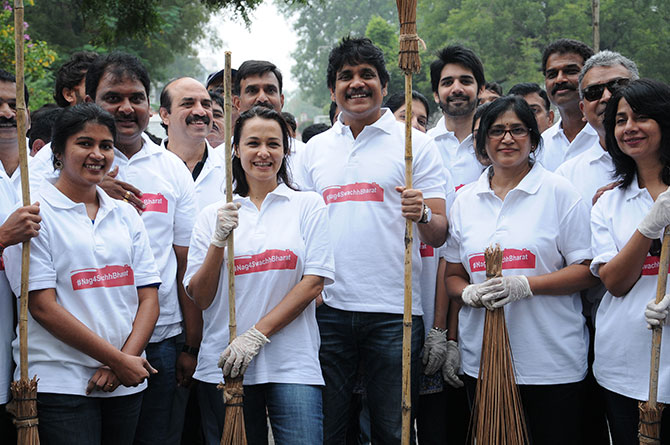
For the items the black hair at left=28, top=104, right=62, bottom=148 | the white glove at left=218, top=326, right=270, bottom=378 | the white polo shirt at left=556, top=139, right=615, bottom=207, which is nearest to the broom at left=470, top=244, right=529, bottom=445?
the white polo shirt at left=556, top=139, right=615, bottom=207

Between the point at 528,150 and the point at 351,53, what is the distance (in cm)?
109

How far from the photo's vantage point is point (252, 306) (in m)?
3.32

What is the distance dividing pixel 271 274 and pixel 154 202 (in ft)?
2.71

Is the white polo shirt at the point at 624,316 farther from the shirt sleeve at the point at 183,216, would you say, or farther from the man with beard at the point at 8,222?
the man with beard at the point at 8,222

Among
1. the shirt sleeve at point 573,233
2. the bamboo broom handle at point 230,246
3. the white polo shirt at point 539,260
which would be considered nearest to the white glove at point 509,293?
the white polo shirt at point 539,260

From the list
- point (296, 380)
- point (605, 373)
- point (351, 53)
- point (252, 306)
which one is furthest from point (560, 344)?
point (351, 53)

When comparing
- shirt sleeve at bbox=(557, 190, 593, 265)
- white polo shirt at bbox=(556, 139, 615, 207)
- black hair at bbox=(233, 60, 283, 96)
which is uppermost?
black hair at bbox=(233, 60, 283, 96)

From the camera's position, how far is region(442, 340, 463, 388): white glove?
3.85 metres

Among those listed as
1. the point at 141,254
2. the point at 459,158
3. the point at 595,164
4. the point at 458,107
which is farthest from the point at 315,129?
the point at 141,254

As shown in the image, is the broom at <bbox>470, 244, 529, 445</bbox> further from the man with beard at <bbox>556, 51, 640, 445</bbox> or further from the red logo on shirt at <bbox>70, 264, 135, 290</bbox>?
the red logo on shirt at <bbox>70, 264, 135, 290</bbox>

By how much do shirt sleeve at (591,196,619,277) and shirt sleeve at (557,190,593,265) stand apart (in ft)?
0.29

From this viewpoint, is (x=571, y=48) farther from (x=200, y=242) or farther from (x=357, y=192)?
(x=200, y=242)

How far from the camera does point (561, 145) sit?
462 cm

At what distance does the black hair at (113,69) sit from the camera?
386 centimetres
